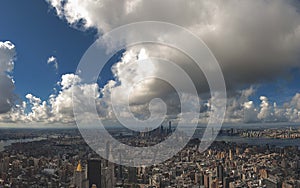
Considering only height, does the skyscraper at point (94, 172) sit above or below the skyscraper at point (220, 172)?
above

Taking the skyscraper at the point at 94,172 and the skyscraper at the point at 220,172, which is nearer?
the skyscraper at the point at 94,172

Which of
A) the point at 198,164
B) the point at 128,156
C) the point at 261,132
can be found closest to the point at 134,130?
the point at 128,156

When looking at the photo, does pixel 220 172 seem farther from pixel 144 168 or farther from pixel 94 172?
pixel 94 172

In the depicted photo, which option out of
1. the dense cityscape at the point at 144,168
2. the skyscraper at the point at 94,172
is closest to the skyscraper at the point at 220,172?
the dense cityscape at the point at 144,168

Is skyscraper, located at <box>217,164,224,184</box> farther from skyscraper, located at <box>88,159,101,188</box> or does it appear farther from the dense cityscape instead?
skyscraper, located at <box>88,159,101,188</box>

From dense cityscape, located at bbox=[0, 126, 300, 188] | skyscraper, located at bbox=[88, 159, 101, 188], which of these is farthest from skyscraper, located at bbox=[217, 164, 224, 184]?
skyscraper, located at bbox=[88, 159, 101, 188]

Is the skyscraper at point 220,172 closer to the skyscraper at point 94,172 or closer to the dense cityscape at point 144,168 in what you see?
the dense cityscape at point 144,168

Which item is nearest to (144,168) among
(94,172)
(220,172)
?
(94,172)

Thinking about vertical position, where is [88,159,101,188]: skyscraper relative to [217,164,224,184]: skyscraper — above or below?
above
